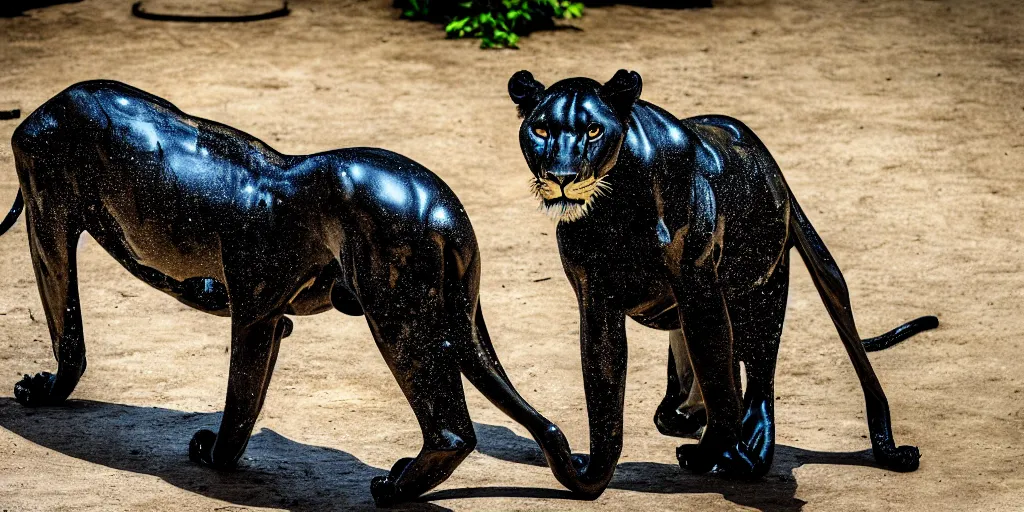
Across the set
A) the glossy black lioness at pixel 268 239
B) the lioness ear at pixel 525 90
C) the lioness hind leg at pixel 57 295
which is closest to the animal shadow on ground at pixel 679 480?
A: the glossy black lioness at pixel 268 239

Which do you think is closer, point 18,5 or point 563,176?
point 563,176

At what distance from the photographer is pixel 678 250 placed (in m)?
4.86

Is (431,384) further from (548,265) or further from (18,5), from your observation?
(18,5)

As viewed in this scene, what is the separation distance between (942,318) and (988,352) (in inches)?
17.9

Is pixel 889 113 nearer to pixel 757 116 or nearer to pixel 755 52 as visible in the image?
pixel 757 116

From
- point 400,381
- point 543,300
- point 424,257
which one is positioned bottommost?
point 543,300

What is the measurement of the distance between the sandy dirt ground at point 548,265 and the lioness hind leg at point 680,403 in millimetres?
131

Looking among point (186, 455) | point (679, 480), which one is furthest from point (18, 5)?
point (679, 480)

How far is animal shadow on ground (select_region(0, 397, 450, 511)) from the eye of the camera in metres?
5.04

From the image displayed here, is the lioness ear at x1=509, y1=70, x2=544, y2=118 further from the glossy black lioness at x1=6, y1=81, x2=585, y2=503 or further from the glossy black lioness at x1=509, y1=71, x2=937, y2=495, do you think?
the glossy black lioness at x1=6, y1=81, x2=585, y2=503

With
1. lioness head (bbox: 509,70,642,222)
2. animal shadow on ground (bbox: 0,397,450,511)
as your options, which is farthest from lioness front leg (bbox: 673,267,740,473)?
animal shadow on ground (bbox: 0,397,450,511)

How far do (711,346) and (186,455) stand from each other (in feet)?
6.38

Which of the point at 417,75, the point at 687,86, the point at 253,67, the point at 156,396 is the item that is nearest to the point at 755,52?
the point at 687,86

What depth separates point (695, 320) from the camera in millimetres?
4926
